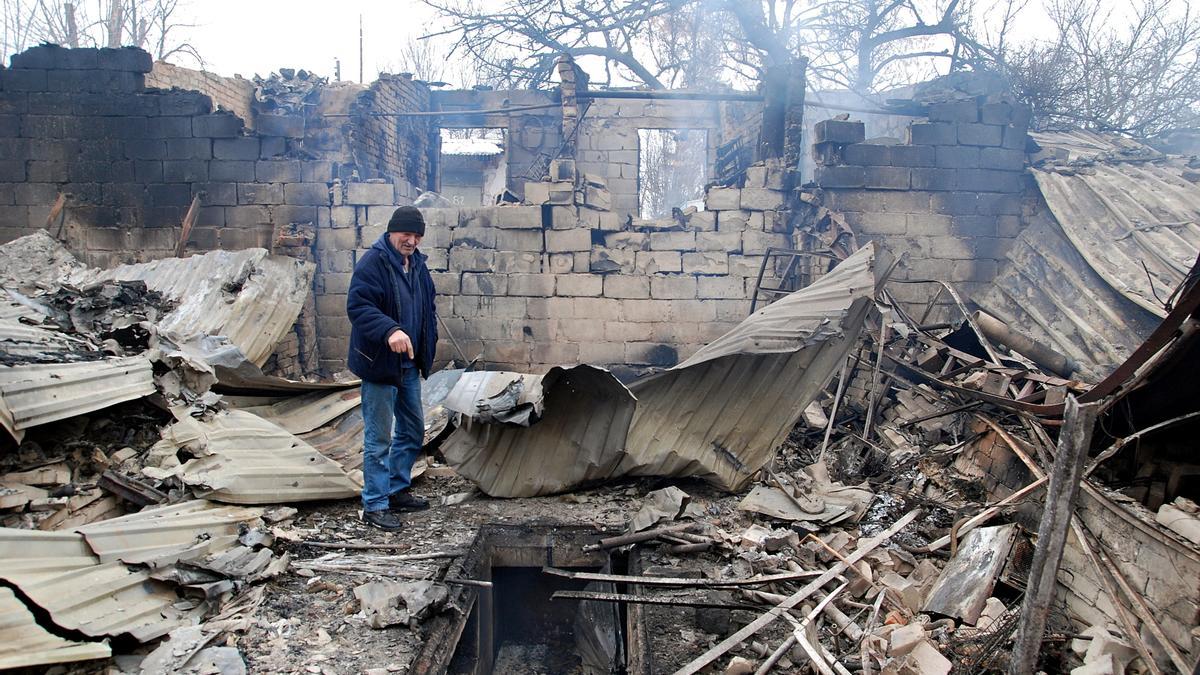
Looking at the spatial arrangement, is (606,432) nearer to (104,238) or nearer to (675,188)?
(104,238)

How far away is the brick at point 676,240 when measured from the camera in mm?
8492

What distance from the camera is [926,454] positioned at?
213 inches

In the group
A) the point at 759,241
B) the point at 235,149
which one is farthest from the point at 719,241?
the point at 235,149

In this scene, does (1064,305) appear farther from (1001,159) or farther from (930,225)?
(1001,159)

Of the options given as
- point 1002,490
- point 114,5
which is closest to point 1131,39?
point 1002,490

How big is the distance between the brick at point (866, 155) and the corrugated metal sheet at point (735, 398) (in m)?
3.73

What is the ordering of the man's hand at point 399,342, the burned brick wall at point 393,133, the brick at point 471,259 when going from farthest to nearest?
1. the burned brick wall at point 393,133
2. the brick at point 471,259
3. the man's hand at point 399,342

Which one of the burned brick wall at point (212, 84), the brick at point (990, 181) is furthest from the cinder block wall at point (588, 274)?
the burned brick wall at point (212, 84)

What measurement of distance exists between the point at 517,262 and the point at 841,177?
3.89 metres

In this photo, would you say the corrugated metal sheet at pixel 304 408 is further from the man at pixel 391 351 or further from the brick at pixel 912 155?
the brick at pixel 912 155

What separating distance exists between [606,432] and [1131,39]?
1397 cm

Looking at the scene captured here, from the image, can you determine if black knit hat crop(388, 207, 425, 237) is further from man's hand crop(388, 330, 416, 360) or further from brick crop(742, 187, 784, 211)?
brick crop(742, 187, 784, 211)

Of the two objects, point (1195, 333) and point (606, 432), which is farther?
point (606, 432)

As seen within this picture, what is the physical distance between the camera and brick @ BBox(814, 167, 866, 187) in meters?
8.20
